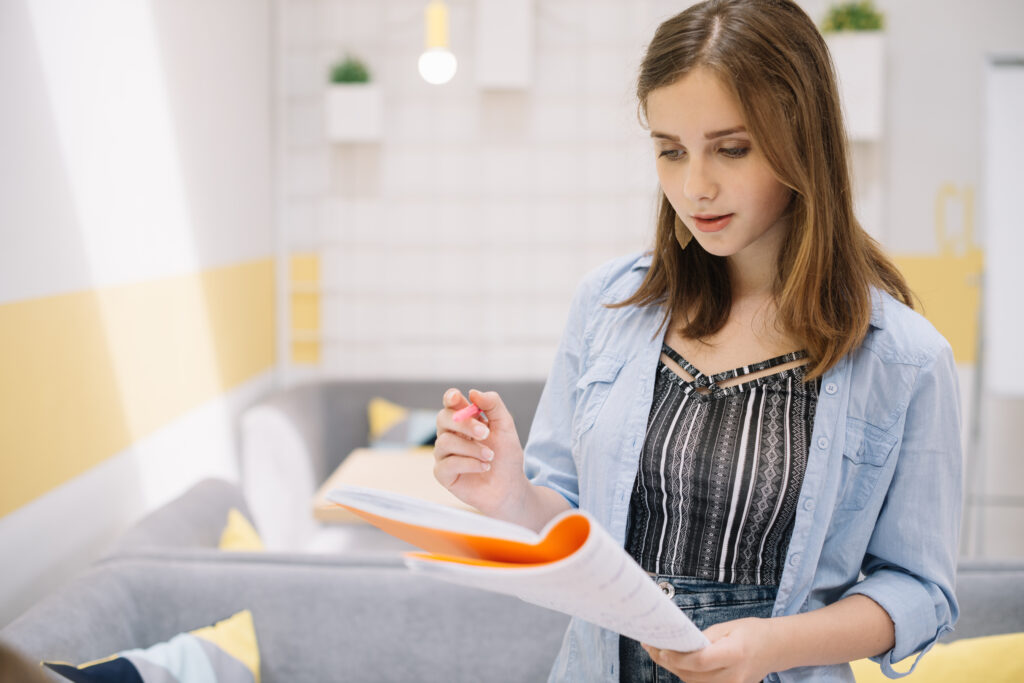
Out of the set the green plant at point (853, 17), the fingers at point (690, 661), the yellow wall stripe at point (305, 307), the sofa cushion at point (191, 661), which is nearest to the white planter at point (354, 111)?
the yellow wall stripe at point (305, 307)

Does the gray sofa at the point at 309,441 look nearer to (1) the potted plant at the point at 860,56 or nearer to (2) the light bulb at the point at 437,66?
(2) the light bulb at the point at 437,66

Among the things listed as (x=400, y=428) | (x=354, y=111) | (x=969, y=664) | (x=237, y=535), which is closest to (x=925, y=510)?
(x=969, y=664)

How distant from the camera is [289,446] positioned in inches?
138

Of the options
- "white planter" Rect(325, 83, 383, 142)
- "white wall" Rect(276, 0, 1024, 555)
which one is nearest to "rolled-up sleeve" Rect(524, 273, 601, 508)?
"white wall" Rect(276, 0, 1024, 555)

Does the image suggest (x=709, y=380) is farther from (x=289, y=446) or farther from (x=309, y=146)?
(x=309, y=146)

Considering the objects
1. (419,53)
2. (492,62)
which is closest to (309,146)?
(419,53)

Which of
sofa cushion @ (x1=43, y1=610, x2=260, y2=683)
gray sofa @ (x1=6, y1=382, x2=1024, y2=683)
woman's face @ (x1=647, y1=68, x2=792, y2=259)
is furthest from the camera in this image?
gray sofa @ (x1=6, y1=382, x2=1024, y2=683)

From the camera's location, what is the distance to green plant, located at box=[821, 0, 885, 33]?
3850mm

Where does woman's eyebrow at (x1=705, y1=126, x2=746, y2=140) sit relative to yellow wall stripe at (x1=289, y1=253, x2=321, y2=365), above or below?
above

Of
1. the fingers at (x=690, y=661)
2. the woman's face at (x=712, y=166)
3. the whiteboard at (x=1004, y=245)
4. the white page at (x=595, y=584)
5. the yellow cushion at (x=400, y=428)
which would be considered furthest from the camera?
the yellow cushion at (x=400, y=428)

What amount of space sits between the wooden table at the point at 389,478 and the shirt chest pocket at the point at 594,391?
163 centimetres

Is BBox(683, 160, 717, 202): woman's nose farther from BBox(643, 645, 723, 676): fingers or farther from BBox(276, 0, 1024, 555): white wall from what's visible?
BBox(276, 0, 1024, 555): white wall

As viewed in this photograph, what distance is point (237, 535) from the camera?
7.91 ft

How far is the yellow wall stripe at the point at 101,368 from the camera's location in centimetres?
202
